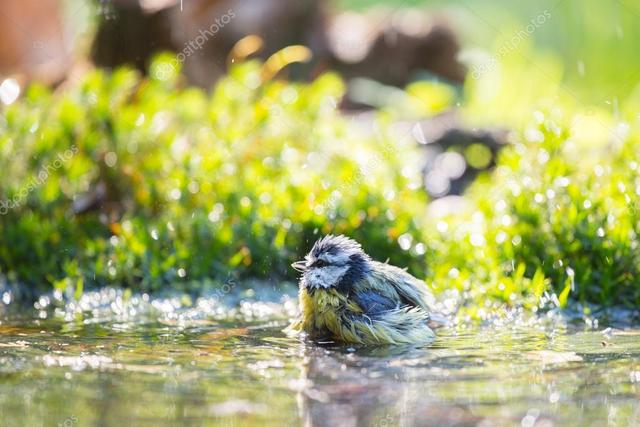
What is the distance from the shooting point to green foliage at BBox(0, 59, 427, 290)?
761cm

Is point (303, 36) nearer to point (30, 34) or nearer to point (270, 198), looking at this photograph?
point (30, 34)

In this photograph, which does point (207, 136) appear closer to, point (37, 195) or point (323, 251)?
point (37, 195)

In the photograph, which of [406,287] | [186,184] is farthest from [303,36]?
[406,287]

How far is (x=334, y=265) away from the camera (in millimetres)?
5871

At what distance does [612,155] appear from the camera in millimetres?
7750

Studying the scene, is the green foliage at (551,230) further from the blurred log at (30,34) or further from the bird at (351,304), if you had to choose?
the blurred log at (30,34)

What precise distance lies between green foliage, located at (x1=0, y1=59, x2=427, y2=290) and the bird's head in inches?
64.3

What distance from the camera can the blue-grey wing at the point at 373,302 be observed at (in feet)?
19.0

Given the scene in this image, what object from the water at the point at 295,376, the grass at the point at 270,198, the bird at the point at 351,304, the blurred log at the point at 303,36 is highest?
the blurred log at the point at 303,36

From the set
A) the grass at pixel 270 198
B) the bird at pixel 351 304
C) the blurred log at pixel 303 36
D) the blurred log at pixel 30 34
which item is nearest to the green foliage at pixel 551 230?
the grass at pixel 270 198

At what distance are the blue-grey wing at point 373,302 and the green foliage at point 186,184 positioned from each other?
5.58ft

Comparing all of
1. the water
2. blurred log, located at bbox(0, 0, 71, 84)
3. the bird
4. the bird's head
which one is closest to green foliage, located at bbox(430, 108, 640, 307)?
the water

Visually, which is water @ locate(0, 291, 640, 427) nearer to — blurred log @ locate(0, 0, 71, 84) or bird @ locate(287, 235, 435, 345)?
bird @ locate(287, 235, 435, 345)

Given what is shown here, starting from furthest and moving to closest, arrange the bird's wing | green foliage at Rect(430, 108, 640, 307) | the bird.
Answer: green foliage at Rect(430, 108, 640, 307) < the bird's wing < the bird
